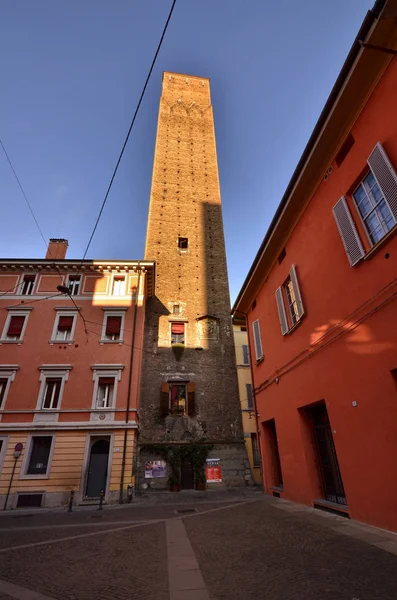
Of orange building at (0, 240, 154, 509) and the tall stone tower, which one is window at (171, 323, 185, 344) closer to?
the tall stone tower

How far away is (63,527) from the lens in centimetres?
841

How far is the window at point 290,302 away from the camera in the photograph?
29.2 ft

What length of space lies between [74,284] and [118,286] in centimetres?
277

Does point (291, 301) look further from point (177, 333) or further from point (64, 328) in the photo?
point (64, 328)

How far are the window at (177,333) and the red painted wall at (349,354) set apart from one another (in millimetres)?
12220

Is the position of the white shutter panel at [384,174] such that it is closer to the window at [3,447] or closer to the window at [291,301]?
the window at [291,301]

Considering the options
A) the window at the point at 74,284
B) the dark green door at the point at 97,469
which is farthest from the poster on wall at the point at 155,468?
the window at the point at 74,284

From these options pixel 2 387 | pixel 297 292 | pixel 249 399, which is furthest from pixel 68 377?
pixel 297 292

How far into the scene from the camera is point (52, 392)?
51.3 feet

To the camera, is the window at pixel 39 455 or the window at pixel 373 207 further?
the window at pixel 39 455

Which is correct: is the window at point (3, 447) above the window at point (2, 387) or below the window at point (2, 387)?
below

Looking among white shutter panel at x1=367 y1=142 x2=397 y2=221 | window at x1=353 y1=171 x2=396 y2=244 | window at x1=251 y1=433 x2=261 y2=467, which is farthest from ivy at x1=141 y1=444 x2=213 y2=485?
white shutter panel at x1=367 y1=142 x2=397 y2=221

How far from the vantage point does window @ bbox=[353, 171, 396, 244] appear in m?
5.88

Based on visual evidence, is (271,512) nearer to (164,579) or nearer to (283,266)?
(164,579)
